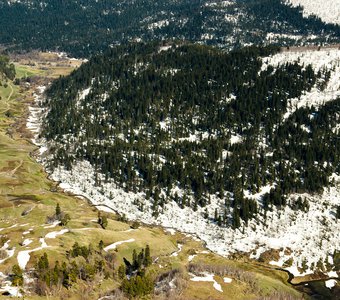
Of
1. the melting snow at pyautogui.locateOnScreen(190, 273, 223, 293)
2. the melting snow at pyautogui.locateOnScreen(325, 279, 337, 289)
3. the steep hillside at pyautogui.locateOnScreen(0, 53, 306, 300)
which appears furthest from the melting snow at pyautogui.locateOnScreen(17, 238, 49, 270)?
the melting snow at pyautogui.locateOnScreen(325, 279, 337, 289)

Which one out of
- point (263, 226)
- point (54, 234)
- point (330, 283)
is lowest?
point (330, 283)

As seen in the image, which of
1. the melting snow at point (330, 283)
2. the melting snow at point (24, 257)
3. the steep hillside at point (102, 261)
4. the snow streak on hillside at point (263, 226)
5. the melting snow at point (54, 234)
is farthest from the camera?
the snow streak on hillside at point (263, 226)

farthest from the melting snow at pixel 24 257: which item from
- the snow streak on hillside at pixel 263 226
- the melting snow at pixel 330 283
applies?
the melting snow at pixel 330 283

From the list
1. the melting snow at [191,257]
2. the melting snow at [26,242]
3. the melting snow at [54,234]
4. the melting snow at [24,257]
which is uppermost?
the melting snow at [24,257]

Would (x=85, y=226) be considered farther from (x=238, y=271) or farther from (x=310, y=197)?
(x=310, y=197)

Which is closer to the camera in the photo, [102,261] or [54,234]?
[102,261]

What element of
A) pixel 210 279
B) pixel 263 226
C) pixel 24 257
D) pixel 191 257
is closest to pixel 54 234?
pixel 24 257

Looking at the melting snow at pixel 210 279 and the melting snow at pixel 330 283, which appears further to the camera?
the melting snow at pixel 330 283

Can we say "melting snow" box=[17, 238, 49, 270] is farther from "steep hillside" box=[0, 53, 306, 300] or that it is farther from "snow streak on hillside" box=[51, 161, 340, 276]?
"snow streak on hillside" box=[51, 161, 340, 276]

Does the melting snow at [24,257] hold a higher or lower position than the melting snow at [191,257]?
higher

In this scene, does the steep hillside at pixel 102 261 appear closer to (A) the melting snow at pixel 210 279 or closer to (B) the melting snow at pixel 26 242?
(A) the melting snow at pixel 210 279

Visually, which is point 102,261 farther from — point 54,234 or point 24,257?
point 54,234
